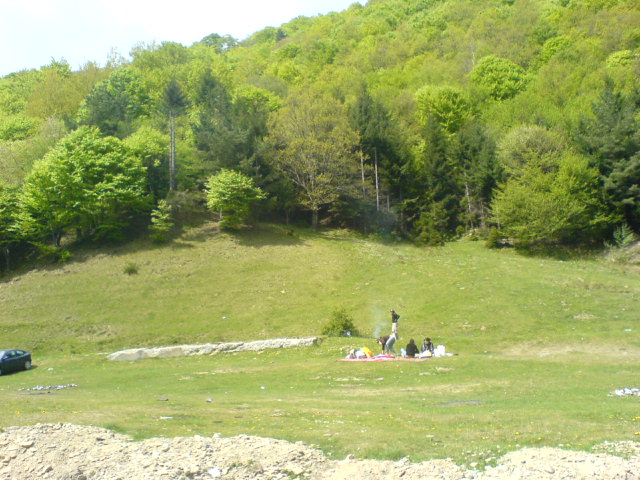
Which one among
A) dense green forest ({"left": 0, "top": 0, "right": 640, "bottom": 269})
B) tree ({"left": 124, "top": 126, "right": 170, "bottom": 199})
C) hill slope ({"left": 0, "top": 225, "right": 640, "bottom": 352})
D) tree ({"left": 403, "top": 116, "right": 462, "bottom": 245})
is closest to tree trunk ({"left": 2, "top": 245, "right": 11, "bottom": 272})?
dense green forest ({"left": 0, "top": 0, "right": 640, "bottom": 269})

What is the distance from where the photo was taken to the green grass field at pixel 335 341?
565 inches

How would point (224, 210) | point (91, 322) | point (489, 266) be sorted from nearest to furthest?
point (91, 322), point (489, 266), point (224, 210)

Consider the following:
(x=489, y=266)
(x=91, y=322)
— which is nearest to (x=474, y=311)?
(x=489, y=266)

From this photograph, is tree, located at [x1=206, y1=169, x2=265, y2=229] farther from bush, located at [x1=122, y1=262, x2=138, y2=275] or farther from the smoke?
the smoke

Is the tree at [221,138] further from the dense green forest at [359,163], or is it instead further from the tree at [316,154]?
the tree at [316,154]

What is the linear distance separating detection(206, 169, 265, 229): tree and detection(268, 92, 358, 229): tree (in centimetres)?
605

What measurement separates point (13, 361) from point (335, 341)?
62.9 feet

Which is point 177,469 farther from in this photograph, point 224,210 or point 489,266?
point 224,210

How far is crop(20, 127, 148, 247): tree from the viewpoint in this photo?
60938 millimetres

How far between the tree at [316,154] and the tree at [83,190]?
1735cm

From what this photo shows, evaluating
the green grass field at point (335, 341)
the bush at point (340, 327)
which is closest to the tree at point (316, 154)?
the green grass field at point (335, 341)

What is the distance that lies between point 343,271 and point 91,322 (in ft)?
76.6

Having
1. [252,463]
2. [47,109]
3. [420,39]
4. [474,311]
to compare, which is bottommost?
[474,311]

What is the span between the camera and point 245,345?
3538 centimetres
